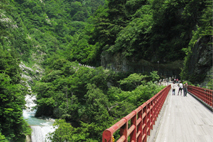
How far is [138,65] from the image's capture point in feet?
152

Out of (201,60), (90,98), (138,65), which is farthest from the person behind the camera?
(138,65)

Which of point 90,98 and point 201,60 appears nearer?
point 201,60

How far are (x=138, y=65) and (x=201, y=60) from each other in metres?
21.6

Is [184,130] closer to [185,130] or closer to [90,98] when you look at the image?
[185,130]

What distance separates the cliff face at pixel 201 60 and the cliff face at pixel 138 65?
10.5 metres

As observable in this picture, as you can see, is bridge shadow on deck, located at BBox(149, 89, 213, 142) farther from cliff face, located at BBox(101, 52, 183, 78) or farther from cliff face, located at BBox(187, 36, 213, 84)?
cliff face, located at BBox(101, 52, 183, 78)

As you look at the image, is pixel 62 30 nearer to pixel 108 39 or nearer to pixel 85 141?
pixel 108 39

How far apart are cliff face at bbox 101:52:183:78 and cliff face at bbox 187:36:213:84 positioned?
34.5ft

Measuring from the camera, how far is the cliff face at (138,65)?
42069 millimetres

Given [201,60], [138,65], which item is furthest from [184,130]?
[138,65]

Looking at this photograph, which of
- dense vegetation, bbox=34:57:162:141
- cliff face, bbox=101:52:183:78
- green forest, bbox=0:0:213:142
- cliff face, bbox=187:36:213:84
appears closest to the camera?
green forest, bbox=0:0:213:142

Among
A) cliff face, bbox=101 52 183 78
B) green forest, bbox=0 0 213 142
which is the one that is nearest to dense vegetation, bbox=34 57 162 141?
green forest, bbox=0 0 213 142

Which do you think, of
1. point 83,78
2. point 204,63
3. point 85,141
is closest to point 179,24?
point 204,63

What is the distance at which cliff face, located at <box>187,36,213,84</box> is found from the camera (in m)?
24.3
